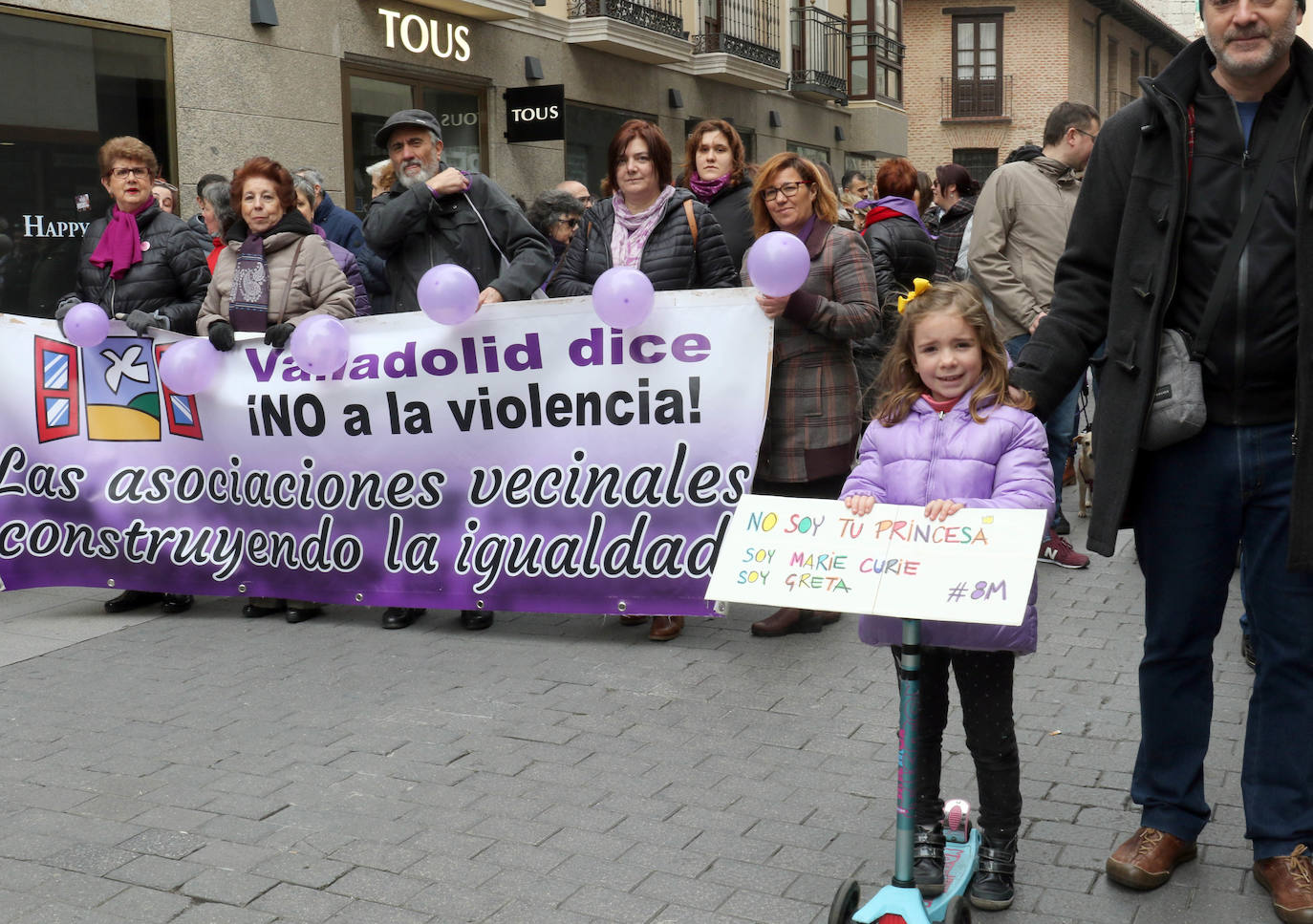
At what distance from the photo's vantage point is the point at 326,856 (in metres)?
3.74

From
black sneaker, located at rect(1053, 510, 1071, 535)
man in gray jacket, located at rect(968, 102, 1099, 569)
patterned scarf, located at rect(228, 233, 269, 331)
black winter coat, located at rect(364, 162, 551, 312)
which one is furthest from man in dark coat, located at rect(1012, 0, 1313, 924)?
black sneaker, located at rect(1053, 510, 1071, 535)

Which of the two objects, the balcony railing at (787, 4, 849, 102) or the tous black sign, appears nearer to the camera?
the tous black sign

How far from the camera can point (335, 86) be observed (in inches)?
519

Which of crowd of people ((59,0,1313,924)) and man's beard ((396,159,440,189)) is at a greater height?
man's beard ((396,159,440,189))

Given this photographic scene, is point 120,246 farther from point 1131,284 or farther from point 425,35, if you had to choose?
point 425,35

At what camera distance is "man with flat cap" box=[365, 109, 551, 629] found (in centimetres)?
634

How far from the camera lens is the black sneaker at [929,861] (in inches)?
132

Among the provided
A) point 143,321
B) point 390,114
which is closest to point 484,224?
point 143,321

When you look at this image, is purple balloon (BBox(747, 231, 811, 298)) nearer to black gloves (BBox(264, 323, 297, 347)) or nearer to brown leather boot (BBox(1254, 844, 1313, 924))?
black gloves (BBox(264, 323, 297, 347))

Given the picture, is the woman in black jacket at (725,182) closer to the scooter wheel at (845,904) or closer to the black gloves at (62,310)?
the black gloves at (62,310)

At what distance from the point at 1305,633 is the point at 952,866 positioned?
99cm

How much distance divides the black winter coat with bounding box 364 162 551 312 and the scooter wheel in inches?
151

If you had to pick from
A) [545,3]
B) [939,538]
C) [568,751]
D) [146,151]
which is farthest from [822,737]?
[545,3]

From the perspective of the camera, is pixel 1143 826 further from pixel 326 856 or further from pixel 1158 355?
pixel 326 856
